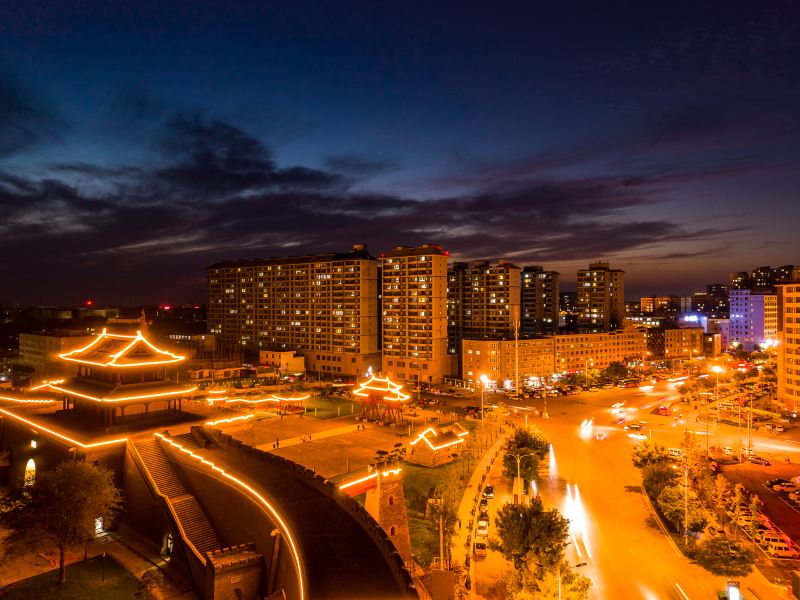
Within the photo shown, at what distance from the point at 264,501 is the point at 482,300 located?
72318mm

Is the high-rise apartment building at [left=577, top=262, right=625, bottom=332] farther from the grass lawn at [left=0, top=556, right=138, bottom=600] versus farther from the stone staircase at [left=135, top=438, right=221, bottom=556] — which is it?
the grass lawn at [left=0, top=556, right=138, bottom=600]

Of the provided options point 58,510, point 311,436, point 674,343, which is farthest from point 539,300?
point 58,510

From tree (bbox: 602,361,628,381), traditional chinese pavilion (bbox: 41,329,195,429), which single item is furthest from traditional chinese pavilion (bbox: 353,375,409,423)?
tree (bbox: 602,361,628,381)

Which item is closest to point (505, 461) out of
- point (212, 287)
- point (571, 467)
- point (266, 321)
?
point (571, 467)

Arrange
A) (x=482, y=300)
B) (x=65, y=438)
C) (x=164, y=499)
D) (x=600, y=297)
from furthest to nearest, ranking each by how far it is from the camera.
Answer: (x=600, y=297) < (x=482, y=300) < (x=65, y=438) < (x=164, y=499)

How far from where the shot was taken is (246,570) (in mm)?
18594

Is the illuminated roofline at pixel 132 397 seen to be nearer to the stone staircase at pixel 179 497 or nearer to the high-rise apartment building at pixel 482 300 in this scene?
the stone staircase at pixel 179 497

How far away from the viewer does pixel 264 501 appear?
20.5 metres

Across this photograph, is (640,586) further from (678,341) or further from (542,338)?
(678,341)

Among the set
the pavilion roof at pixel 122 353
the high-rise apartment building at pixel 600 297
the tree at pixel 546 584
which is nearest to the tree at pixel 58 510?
the pavilion roof at pixel 122 353

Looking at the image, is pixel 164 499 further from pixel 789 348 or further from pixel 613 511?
pixel 789 348

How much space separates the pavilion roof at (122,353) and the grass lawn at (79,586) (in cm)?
1371

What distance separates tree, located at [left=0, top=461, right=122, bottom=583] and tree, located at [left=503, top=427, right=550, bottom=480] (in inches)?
970

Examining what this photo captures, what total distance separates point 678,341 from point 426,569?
92.9 meters
